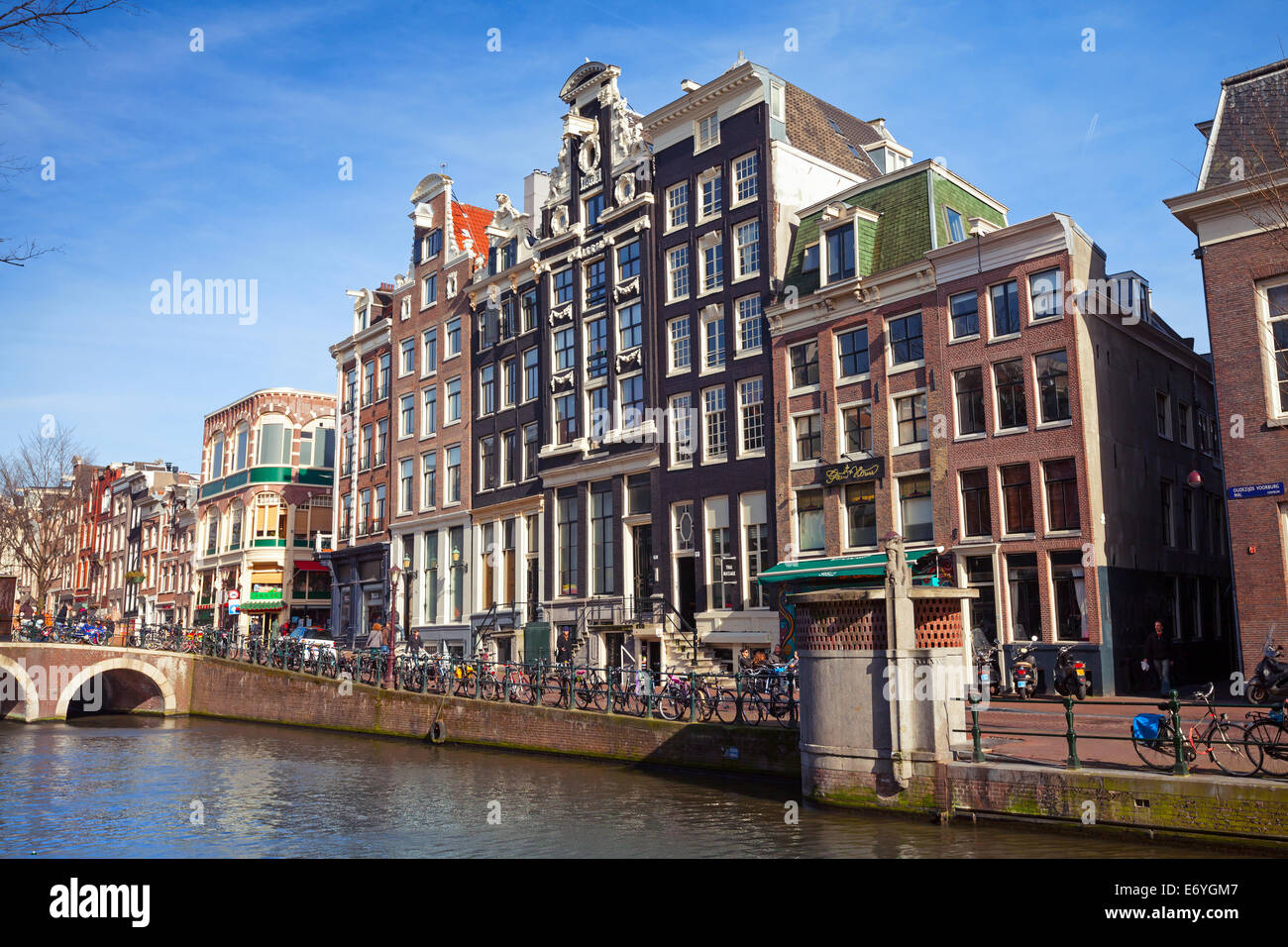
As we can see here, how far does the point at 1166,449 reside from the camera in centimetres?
3278

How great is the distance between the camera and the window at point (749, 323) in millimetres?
35781

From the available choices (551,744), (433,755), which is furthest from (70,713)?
(551,744)

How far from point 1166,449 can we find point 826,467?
1047 centimetres

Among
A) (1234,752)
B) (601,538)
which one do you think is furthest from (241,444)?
(1234,752)

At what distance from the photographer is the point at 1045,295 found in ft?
94.5

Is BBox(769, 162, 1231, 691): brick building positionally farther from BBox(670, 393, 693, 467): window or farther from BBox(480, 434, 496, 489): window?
BBox(480, 434, 496, 489): window

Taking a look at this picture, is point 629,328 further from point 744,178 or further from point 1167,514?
point 1167,514

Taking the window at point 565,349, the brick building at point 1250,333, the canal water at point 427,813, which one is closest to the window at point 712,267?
the window at point 565,349

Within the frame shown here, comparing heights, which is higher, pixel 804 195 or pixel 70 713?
pixel 804 195

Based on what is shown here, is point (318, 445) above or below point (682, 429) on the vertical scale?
above

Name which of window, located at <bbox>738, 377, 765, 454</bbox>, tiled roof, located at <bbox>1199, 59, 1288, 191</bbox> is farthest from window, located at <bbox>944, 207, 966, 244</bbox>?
tiled roof, located at <bbox>1199, 59, 1288, 191</bbox>

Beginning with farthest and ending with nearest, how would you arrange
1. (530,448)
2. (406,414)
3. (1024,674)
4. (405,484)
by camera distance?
1. (406,414)
2. (405,484)
3. (530,448)
4. (1024,674)

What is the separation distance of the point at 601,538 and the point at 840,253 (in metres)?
14.0
